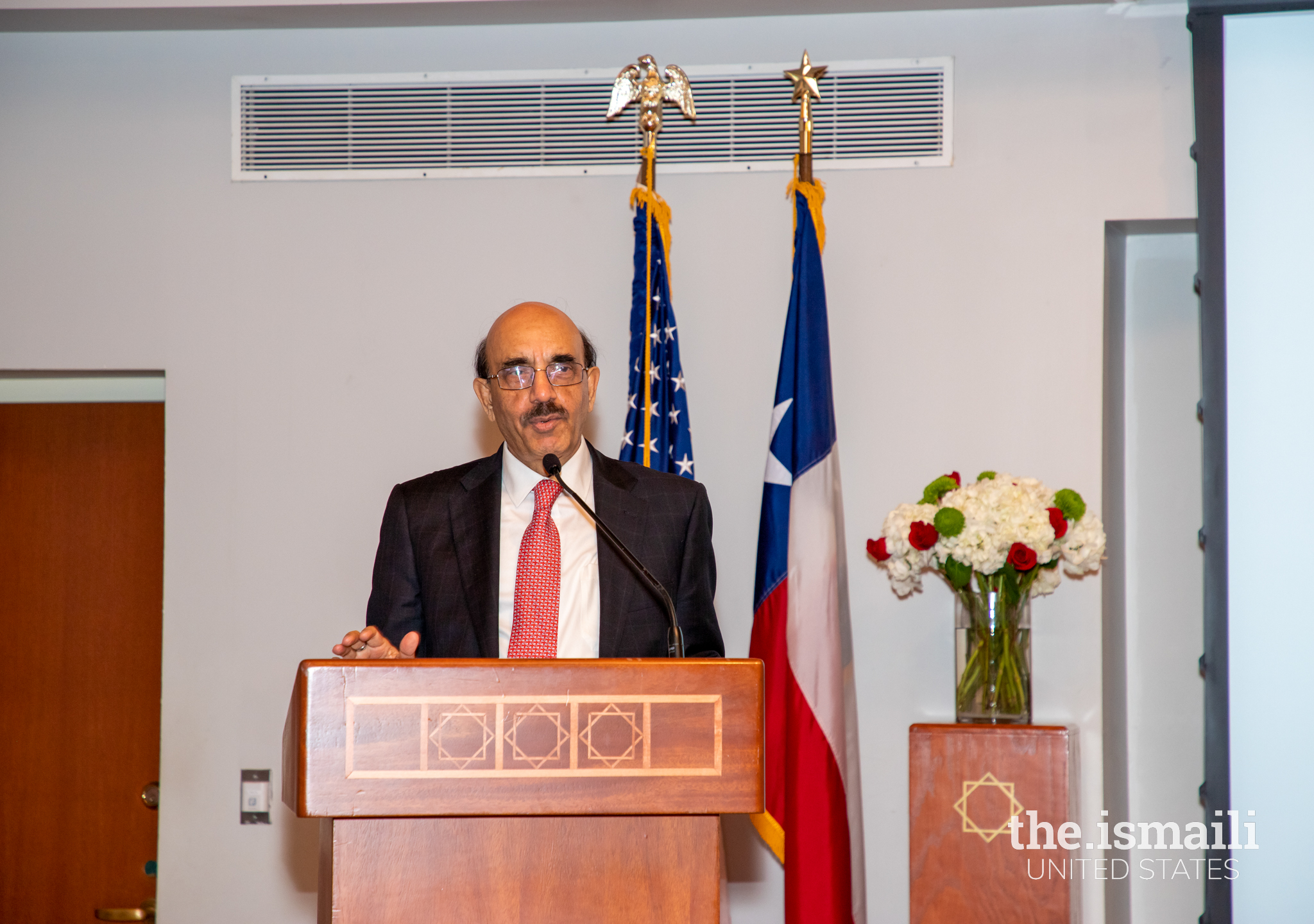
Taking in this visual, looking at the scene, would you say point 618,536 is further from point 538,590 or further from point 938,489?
point 938,489

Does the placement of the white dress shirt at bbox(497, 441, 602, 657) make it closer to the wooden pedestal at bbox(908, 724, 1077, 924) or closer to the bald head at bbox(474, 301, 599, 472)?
the bald head at bbox(474, 301, 599, 472)

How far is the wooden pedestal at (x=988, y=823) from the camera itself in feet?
9.41

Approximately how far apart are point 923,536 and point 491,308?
56.0 inches

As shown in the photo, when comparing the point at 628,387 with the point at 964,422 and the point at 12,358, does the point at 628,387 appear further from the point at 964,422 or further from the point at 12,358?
the point at 12,358

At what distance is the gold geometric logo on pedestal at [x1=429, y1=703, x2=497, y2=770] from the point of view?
4.48ft

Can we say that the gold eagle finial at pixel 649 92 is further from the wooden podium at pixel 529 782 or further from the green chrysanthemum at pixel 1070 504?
the wooden podium at pixel 529 782

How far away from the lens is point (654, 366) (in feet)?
10.8

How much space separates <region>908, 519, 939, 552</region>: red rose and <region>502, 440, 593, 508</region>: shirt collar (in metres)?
1.03

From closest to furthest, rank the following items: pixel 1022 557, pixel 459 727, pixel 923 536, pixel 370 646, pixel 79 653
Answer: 1. pixel 459 727
2. pixel 370 646
3. pixel 1022 557
4. pixel 923 536
5. pixel 79 653

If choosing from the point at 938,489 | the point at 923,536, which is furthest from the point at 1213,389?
the point at 923,536

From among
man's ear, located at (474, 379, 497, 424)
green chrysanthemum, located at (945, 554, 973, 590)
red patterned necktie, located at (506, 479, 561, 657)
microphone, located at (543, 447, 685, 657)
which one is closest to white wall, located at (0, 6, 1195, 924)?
green chrysanthemum, located at (945, 554, 973, 590)

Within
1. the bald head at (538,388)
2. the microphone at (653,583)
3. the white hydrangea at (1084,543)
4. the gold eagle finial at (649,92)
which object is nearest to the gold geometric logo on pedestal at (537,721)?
the microphone at (653,583)

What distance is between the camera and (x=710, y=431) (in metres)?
3.48

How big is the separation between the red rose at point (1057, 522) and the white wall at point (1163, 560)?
2.28 feet
